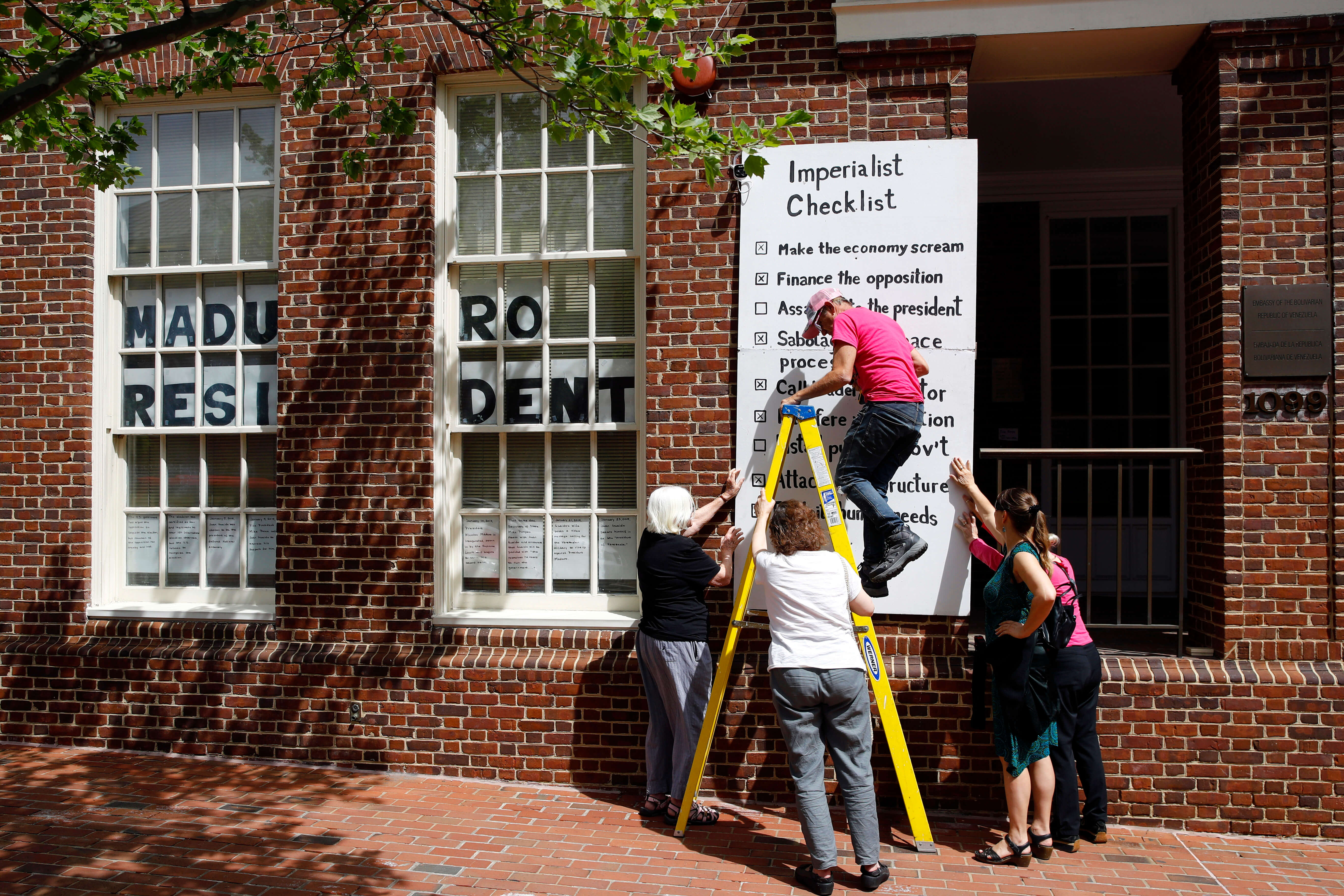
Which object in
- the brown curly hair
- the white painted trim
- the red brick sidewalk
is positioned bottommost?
the red brick sidewalk

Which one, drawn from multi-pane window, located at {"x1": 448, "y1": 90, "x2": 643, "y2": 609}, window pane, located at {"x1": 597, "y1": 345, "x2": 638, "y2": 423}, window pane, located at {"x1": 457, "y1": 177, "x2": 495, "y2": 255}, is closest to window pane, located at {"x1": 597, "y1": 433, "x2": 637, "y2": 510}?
multi-pane window, located at {"x1": 448, "y1": 90, "x2": 643, "y2": 609}

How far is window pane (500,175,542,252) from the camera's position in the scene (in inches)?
240

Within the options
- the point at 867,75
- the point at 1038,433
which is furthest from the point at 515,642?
the point at 1038,433

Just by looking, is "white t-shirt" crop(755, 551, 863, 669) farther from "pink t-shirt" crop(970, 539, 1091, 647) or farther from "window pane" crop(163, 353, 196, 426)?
"window pane" crop(163, 353, 196, 426)

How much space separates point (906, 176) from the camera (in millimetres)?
5484

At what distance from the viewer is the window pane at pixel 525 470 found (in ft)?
20.0

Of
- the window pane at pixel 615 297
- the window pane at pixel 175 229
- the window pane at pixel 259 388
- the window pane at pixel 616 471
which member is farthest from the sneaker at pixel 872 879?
the window pane at pixel 175 229

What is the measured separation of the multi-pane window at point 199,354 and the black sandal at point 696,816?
Result: 126 inches

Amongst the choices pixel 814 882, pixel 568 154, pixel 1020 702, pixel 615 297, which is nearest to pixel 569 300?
pixel 615 297

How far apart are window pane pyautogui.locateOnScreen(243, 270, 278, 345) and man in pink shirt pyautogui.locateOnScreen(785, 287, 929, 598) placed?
11.8 feet

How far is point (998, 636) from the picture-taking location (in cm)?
465

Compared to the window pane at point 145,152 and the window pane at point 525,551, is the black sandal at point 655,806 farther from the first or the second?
the window pane at point 145,152

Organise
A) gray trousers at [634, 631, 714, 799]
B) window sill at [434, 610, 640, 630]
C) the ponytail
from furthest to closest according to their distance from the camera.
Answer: window sill at [434, 610, 640, 630]
gray trousers at [634, 631, 714, 799]
the ponytail

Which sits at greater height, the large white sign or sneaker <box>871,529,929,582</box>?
the large white sign
